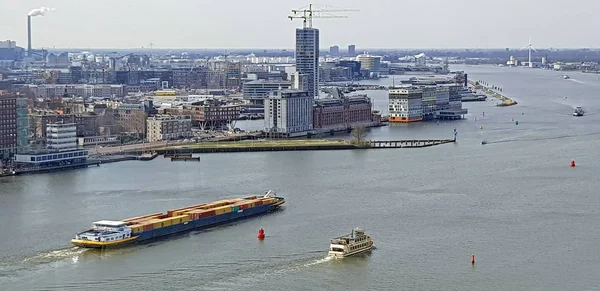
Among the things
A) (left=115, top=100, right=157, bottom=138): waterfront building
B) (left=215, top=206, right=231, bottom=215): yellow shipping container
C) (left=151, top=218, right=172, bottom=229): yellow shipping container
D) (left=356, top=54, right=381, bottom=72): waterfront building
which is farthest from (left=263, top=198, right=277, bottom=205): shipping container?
(left=356, top=54, right=381, bottom=72): waterfront building

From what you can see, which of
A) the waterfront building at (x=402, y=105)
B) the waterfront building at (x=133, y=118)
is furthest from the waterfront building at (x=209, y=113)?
the waterfront building at (x=402, y=105)

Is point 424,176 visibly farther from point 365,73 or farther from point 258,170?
point 365,73

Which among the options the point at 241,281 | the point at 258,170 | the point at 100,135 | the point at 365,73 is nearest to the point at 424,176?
the point at 258,170

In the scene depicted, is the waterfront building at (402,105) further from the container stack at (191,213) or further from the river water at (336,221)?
the container stack at (191,213)

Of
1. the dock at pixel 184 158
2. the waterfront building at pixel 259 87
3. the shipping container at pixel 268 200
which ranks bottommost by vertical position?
the shipping container at pixel 268 200

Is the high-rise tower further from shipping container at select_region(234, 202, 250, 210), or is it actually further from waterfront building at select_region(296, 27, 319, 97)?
shipping container at select_region(234, 202, 250, 210)
